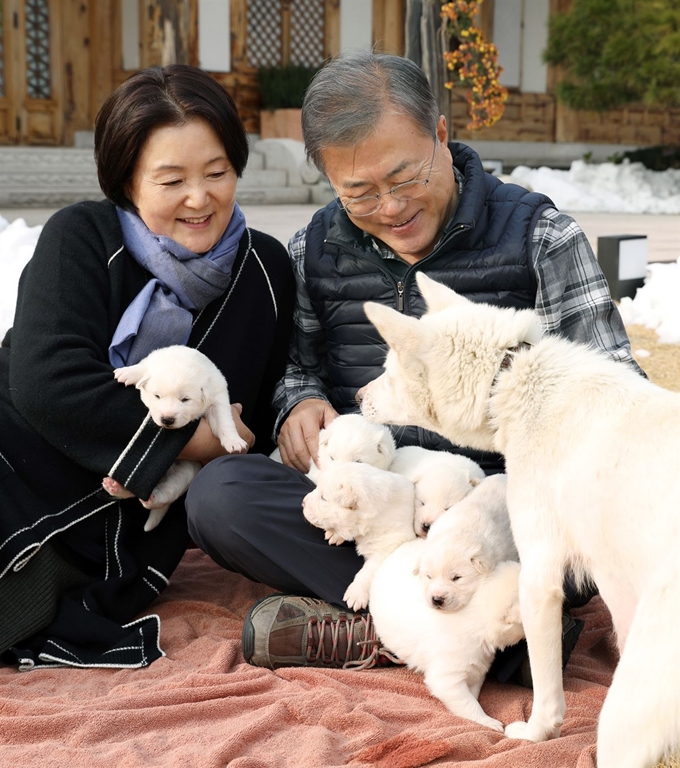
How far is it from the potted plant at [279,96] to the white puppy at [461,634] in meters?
13.5

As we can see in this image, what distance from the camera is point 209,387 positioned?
3.05 meters

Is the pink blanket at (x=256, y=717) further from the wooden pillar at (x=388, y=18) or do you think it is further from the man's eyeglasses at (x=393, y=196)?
the wooden pillar at (x=388, y=18)

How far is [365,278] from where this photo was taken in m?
3.19

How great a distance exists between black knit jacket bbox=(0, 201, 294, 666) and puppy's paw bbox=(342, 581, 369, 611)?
603 mm

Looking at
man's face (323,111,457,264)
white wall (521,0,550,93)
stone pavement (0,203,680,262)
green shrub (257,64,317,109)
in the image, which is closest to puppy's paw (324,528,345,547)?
man's face (323,111,457,264)

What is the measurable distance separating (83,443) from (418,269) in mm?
1170

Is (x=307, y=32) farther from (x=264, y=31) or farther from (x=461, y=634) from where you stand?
(x=461, y=634)

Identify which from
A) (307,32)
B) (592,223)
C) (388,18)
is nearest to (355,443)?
(592,223)

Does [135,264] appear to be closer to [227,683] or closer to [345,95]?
[345,95]

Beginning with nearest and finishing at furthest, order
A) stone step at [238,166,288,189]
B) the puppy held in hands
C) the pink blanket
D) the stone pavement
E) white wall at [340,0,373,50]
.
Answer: the pink blanket → the puppy held in hands → the stone pavement → stone step at [238,166,288,189] → white wall at [340,0,373,50]

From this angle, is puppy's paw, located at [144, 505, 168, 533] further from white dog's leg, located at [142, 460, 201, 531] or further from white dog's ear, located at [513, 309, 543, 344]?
white dog's ear, located at [513, 309, 543, 344]

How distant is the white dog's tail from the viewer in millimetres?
1761

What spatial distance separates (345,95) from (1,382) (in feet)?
4.52

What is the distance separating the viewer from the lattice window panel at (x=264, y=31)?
53.8 ft
